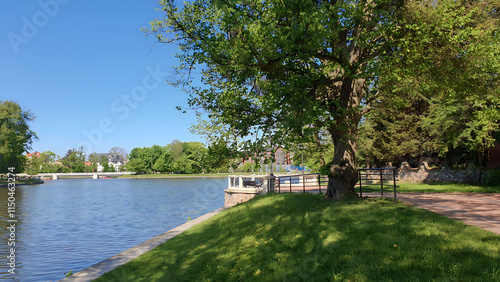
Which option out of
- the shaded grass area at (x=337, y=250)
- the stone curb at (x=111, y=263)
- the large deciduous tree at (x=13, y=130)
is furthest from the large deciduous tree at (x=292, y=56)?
the large deciduous tree at (x=13, y=130)

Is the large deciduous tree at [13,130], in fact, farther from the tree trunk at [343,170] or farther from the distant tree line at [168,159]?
the tree trunk at [343,170]

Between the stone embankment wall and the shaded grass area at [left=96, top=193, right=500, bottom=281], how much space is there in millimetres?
26422

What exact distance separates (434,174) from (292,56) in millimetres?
31937

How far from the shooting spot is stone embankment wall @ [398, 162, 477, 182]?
3394 cm

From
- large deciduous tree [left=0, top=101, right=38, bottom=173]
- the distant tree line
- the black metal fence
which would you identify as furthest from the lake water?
the distant tree line

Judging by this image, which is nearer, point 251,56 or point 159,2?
point 251,56

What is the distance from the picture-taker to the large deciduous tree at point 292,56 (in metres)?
11.1

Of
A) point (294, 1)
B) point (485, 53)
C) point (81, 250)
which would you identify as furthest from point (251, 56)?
point (81, 250)

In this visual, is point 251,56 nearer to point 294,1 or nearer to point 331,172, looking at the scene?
point 294,1

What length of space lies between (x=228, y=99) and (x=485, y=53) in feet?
31.2

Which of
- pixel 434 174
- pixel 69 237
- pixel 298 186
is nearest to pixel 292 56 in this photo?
pixel 69 237

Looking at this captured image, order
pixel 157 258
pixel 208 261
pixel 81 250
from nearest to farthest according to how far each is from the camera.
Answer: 1. pixel 208 261
2. pixel 157 258
3. pixel 81 250

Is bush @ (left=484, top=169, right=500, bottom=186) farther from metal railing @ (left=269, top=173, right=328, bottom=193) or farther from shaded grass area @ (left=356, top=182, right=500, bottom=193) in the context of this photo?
metal railing @ (left=269, top=173, right=328, bottom=193)

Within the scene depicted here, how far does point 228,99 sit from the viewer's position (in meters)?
13.8
